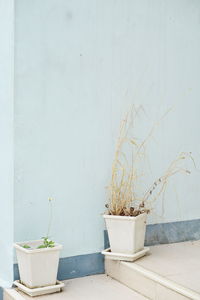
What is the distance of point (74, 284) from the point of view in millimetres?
3102

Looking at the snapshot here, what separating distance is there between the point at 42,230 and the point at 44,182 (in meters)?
0.32

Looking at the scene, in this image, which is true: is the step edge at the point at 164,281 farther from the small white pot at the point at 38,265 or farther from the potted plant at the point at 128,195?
the small white pot at the point at 38,265

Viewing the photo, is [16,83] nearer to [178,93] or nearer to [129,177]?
[129,177]

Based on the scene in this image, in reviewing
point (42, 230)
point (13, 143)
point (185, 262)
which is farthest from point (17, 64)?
point (185, 262)

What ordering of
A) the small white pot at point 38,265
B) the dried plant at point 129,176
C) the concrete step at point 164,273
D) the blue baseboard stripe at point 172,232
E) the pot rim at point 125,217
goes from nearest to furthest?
the concrete step at point 164,273
the small white pot at point 38,265
the pot rim at point 125,217
the dried plant at point 129,176
the blue baseboard stripe at point 172,232

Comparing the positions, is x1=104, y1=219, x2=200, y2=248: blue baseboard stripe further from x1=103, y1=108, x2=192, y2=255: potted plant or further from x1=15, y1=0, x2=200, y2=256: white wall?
x1=103, y1=108, x2=192, y2=255: potted plant

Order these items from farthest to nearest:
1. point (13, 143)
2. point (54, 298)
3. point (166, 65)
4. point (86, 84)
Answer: point (166, 65) < point (86, 84) < point (13, 143) < point (54, 298)

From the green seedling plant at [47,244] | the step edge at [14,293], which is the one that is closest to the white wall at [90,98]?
the green seedling plant at [47,244]

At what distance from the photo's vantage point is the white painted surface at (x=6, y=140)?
3.06 metres

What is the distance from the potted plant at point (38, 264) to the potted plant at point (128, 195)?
444mm

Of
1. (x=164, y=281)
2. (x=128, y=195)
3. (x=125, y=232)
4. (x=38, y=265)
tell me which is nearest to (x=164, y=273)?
(x=164, y=281)

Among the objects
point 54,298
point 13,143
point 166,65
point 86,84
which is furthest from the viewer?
point 166,65

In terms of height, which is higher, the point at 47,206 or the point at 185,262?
the point at 47,206

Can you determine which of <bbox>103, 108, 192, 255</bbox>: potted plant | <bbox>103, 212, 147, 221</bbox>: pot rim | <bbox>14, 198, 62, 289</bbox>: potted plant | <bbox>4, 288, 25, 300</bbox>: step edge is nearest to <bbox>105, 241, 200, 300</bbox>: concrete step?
<bbox>103, 108, 192, 255</bbox>: potted plant
